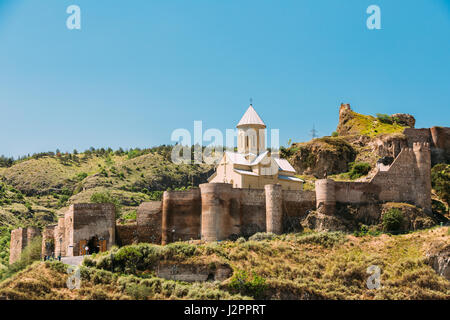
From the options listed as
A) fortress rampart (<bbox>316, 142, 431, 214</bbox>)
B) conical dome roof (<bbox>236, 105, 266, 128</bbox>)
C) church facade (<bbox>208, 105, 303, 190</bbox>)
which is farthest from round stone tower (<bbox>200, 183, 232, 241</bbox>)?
conical dome roof (<bbox>236, 105, 266, 128</bbox>)

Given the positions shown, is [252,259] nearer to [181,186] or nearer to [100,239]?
[100,239]

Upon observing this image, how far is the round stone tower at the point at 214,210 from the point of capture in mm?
47969

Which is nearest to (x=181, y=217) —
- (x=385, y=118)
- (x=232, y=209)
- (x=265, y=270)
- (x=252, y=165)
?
(x=232, y=209)

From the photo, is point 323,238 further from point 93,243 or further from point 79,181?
point 79,181

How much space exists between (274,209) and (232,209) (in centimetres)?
290

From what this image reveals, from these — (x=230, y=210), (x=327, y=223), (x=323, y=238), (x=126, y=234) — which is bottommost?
(x=323, y=238)

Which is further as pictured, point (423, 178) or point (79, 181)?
point (79, 181)

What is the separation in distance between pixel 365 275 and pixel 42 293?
19.7 meters

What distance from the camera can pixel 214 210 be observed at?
48250 mm

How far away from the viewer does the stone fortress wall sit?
4794cm

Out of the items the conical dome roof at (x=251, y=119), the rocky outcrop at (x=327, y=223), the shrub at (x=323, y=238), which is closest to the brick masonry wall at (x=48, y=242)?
the conical dome roof at (x=251, y=119)

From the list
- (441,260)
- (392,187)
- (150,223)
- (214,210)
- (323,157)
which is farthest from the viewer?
(323,157)

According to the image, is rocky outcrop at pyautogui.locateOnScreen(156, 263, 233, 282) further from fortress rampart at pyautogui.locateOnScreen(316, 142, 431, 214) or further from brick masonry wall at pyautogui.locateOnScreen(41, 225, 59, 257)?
→ brick masonry wall at pyautogui.locateOnScreen(41, 225, 59, 257)

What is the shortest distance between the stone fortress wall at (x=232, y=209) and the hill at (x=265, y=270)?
1.72 metres
